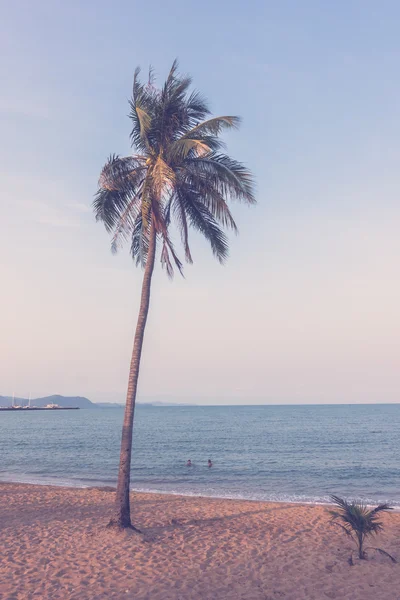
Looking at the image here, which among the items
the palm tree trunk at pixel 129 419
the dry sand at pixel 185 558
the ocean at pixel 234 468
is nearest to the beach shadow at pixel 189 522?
the dry sand at pixel 185 558

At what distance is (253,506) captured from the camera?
17938 mm

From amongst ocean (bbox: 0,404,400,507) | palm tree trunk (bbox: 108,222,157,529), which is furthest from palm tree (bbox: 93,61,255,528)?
ocean (bbox: 0,404,400,507)

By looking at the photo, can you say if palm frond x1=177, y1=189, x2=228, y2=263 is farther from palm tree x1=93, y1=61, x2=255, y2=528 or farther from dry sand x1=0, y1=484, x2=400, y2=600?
dry sand x1=0, y1=484, x2=400, y2=600

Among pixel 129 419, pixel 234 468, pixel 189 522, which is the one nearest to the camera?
pixel 129 419

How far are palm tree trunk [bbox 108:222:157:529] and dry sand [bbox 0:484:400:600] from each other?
0.48m

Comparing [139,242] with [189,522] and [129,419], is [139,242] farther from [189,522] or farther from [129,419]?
[189,522]

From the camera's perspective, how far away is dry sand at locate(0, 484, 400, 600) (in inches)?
336

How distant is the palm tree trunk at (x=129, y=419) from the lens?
38.1 feet

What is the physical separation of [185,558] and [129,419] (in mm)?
3336

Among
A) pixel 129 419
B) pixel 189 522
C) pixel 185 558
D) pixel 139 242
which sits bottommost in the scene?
pixel 189 522

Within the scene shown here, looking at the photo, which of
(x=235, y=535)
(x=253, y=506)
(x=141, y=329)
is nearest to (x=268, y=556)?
(x=235, y=535)

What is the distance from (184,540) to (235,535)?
160cm

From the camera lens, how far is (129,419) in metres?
11.6

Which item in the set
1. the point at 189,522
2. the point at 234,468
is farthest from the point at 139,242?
the point at 234,468
